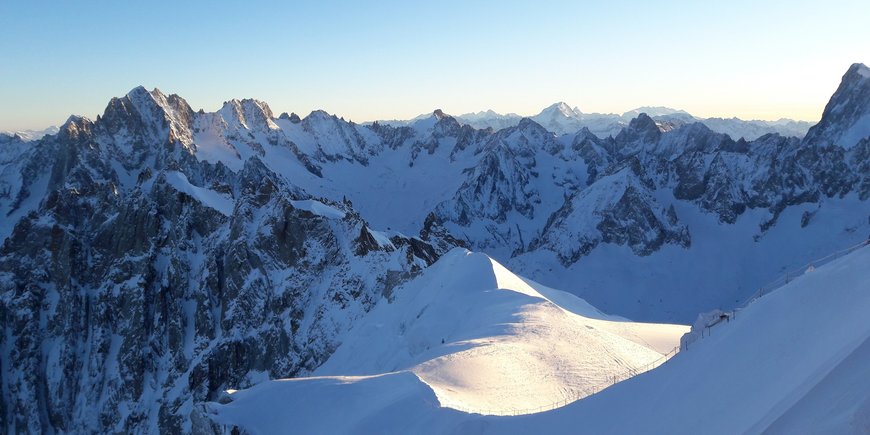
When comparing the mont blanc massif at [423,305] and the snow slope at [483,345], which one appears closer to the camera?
the mont blanc massif at [423,305]

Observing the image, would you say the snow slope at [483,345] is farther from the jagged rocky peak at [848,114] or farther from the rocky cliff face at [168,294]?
the jagged rocky peak at [848,114]

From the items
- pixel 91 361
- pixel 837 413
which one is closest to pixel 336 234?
pixel 91 361

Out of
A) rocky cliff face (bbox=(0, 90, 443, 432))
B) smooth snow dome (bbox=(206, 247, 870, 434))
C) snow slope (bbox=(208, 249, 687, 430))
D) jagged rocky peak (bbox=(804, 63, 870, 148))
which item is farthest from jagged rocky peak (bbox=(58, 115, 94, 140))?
jagged rocky peak (bbox=(804, 63, 870, 148))

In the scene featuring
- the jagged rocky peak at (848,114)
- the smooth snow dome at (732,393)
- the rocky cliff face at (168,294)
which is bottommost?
the rocky cliff face at (168,294)

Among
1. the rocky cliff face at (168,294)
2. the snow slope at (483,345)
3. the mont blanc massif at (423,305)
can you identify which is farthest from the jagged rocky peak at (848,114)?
the snow slope at (483,345)

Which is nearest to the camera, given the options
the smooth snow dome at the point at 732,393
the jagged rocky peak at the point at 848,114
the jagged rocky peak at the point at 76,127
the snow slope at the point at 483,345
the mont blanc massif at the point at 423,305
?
the smooth snow dome at the point at 732,393

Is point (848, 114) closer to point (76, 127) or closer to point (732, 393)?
point (732, 393)

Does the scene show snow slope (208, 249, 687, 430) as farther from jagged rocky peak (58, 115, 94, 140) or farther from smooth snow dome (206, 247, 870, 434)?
jagged rocky peak (58, 115, 94, 140)

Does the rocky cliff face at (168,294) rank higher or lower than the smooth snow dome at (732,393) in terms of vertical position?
lower
